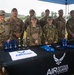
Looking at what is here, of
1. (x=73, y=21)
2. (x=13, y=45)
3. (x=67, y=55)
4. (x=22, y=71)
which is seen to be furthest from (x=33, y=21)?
(x=73, y=21)

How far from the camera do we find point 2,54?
296cm

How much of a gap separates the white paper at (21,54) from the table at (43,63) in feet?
0.23

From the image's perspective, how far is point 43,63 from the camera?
3.07m

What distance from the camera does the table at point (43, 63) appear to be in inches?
106

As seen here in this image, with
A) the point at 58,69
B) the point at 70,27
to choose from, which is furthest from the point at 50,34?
the point at 58,69

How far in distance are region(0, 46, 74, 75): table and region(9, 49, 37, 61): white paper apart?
0.07m

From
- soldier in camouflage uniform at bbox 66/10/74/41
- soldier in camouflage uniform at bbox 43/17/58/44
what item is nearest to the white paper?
soldier in camouflage uniform at bbox 43/17/58/44

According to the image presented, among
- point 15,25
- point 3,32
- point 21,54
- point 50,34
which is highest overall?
point 15,25

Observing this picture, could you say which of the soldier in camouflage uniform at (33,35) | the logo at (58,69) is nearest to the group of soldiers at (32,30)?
the soldier in camouflage uniform at (33,35)

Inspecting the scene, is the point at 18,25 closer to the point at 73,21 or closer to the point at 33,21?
the point at 33,21

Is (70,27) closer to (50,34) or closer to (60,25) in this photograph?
(60,25)

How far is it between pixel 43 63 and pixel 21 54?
1.51 feet

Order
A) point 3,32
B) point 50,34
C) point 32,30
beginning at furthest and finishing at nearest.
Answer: point 50,34 < point 32,30 < point 3,32

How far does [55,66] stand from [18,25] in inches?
73.9
